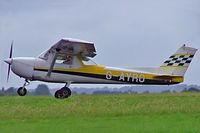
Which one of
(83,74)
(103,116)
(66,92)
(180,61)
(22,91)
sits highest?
(180,61)

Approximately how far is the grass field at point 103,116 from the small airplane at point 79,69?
5.47 m

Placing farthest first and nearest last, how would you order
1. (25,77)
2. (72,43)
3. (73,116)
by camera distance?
(25,77) < (72,43) < (73,116)

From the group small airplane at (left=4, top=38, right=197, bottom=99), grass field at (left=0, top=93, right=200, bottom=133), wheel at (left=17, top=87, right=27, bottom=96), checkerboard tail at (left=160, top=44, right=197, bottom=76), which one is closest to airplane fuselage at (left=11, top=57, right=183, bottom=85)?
small airplane at (left=4, top=38, right=197, bottom=99)

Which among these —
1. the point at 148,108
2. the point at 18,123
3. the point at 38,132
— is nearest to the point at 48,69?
the point at 148,108

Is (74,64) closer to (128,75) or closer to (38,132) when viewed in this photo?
(128,75)

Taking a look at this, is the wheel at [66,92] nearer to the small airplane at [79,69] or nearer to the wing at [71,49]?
the small airplane at [79,69]

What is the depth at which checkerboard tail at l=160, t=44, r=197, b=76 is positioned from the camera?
110ft

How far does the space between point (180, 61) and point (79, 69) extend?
6.55 m

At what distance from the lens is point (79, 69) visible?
31922 millimetres

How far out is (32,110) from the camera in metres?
22.4

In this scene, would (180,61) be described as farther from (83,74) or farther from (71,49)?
(71,49)

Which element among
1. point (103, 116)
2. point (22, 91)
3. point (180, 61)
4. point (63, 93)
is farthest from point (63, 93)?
point (103, 116)

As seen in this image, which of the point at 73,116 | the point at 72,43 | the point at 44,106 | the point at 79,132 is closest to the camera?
the point at 79,132

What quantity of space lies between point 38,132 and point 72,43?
46.9ft
